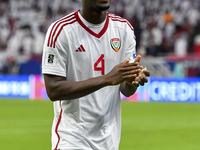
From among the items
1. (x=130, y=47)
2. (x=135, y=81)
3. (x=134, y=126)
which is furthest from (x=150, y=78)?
(x=135, y=81)

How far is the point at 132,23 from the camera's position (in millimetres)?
23141

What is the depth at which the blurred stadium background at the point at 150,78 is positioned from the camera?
36.3ft

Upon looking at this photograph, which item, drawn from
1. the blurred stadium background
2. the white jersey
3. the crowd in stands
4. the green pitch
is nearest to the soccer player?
the white jersey

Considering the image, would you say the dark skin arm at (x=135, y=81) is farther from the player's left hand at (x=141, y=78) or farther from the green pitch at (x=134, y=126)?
the green pitch at (x=134, y=126)

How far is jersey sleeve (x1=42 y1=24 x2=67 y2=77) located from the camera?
144 inches

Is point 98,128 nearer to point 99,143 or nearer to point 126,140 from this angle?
point 99,143

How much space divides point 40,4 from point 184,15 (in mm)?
7670

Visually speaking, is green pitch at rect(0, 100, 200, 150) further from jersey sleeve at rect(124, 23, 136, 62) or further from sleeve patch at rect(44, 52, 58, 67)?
sleeve patch at rect(44, 52, 58, 67)

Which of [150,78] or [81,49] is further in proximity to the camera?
[150,78]

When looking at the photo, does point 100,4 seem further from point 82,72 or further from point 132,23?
point 132,23

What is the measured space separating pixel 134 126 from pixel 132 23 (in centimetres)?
1167

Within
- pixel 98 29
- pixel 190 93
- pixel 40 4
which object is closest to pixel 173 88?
pixel 190 93

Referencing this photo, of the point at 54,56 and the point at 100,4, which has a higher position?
the point at 100,4

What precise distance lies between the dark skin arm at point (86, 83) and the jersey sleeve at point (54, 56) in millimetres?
50
